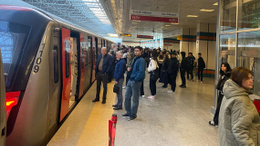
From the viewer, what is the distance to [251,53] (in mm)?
5137

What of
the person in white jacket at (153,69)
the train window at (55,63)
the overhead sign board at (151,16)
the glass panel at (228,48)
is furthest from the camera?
the overhead sign board at (151,16)

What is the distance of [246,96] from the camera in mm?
2039

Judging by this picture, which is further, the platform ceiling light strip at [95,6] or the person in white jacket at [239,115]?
the platform ceiling light strip at [95,6]

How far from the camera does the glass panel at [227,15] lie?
5547 millimetres

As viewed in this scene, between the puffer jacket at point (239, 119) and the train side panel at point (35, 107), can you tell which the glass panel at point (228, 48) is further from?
the train side panel at point (35, 107)

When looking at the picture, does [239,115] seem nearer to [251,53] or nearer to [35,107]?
[35,107]

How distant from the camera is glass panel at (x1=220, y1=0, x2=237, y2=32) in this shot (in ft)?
18.2

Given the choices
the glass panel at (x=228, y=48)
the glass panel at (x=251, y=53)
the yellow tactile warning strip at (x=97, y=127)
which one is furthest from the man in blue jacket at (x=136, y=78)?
the glass panel at (x=251, y=53)

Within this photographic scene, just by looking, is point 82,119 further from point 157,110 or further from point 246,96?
point 246,96

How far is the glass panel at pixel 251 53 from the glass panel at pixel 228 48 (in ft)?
0.62

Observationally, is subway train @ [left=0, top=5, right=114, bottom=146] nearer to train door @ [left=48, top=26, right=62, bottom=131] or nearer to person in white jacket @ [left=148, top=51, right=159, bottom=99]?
train door @ [left=48, top=26, right=62, bottom=131]

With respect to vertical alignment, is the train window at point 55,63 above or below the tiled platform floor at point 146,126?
above

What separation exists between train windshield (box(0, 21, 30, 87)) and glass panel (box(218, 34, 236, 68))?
4855mm

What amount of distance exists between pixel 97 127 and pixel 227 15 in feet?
15.4
